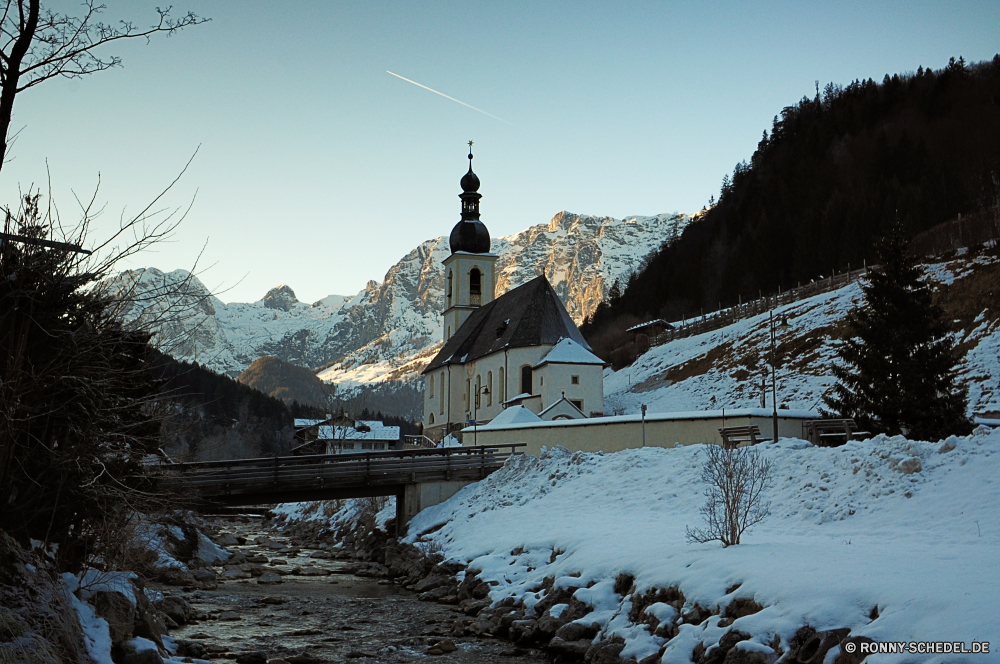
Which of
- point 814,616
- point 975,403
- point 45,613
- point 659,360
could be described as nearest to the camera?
point 45,613

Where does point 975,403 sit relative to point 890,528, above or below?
above

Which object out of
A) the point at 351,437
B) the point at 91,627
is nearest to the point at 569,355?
the point at 351,437

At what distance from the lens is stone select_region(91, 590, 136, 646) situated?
1027 centimetres

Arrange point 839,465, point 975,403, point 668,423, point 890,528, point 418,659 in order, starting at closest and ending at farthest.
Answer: point 418,659 < point 890,528 < point 839,465 < point 668,423 < point 975,403

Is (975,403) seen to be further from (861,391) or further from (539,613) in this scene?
(539,613)

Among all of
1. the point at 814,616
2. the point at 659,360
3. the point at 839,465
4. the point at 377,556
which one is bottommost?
the point at 377,556

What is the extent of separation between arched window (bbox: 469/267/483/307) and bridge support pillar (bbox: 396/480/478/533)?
40981mm

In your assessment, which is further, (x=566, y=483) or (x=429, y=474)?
(x=429, y=474)

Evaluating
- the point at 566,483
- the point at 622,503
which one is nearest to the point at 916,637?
the point at 622,503

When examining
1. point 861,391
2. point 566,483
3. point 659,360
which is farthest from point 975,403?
point 659,360

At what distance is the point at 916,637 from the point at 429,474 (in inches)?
865

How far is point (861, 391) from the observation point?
26.1 metres

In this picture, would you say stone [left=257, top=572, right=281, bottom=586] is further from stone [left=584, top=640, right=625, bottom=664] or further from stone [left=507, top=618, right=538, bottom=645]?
stone [left=584, top=640, right=625, bottom=664]

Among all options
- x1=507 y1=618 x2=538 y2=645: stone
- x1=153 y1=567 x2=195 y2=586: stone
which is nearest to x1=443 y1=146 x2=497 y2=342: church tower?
x1=153 y1=567 x2=195 y2=586: stone
